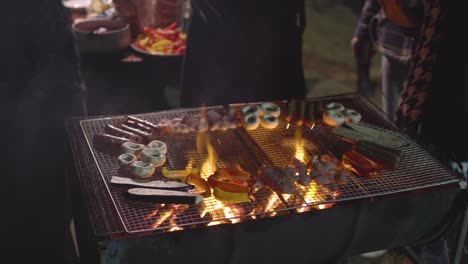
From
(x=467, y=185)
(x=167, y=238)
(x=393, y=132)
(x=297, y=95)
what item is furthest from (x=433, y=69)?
(x=167, y=238)

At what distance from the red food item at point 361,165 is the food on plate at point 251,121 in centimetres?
91

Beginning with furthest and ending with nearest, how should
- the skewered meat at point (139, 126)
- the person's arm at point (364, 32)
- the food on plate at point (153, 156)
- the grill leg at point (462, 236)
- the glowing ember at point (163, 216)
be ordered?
the person's arm at point (364, 32) → the skewered meat at point (139, 126) → the grill leg at point (462, 236) → the food on plate at point (153, 156) → the glowing ember at point (163, 216)

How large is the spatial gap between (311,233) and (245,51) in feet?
8.99

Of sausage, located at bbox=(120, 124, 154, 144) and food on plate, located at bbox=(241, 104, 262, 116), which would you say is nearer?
sausage, located at bbox=(120, 124, 154, 144)

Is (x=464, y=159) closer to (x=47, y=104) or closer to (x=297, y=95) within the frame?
(x=297, y=95)

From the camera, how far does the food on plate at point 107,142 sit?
4320 millimetres

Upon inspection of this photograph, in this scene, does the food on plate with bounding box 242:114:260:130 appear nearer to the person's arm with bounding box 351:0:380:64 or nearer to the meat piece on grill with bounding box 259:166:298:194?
the meat piece on grill with bounding box 259:166:298:194

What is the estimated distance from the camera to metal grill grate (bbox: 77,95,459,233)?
3604mm

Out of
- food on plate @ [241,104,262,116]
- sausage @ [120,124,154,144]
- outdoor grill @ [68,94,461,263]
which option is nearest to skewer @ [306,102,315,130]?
outdoor grill @ [68,94,461,263]

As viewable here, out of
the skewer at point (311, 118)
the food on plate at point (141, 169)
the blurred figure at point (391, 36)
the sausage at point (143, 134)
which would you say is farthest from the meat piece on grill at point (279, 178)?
the blurred figure at point (391, 36)

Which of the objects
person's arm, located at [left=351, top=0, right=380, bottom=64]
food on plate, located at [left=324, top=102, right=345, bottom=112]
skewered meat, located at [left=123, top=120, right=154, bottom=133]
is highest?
person's arm, located at [left=351, top=0, right=380, bottom=64]

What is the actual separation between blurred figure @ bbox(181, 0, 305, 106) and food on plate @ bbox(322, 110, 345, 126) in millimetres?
1287

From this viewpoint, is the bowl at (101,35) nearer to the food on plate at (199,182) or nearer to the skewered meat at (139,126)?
the skewered meat at (139,126)

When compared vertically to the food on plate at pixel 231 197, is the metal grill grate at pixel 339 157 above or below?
below
